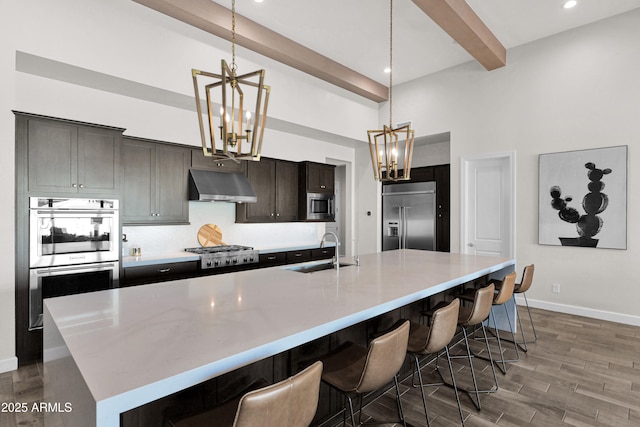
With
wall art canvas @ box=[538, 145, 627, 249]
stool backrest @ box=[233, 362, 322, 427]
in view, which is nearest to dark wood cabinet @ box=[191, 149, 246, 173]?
stool backrest @ box=[233, 362, 322, 427]

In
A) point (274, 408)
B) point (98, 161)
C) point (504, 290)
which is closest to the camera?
point (274, 408)

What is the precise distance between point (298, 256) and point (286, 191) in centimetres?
107

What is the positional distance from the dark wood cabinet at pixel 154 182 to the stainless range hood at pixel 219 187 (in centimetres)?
13

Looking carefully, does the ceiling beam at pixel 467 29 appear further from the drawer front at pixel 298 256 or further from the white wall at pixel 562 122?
the drawer front at pixel 298 256

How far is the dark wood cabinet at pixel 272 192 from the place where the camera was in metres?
4.97

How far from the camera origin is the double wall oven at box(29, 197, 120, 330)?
2988 millimetres

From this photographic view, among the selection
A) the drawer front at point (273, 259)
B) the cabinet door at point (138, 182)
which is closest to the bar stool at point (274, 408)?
the cabinet door at point (138, 182)

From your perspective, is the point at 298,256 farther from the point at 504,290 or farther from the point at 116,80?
the point at 116,80

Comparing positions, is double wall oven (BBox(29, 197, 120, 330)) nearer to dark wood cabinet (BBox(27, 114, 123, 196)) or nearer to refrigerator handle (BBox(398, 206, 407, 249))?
dark wood cabinet (BBox(27, 114, 123, 196))

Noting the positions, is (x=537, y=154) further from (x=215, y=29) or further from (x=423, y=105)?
(x=215, y=29)

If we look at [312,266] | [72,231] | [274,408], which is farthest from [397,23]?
[274,408]

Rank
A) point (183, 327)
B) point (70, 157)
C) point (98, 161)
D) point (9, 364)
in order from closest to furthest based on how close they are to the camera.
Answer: point (183, 327), point (9, 364), point (70, 157), point (98, 161)

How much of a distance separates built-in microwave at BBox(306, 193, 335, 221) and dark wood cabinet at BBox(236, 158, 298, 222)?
9.3 inches

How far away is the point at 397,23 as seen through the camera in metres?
4.24
